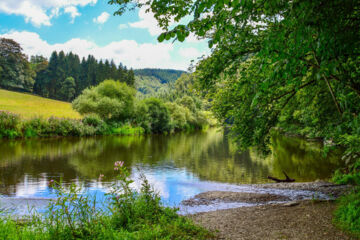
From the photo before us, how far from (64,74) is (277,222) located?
98.9 metres

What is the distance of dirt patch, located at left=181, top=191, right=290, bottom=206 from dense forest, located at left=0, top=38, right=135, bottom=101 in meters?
81.7

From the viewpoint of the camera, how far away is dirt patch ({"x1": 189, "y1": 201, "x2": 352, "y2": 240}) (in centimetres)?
612

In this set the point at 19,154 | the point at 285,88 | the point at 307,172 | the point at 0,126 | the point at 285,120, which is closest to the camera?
the point at 285,88

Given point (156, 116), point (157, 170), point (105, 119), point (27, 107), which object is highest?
point (27, 107)

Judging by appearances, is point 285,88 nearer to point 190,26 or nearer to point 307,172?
point 190,26

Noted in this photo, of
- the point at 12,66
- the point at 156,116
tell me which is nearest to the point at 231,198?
the point at 156,116

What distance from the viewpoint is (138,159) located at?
2338cm

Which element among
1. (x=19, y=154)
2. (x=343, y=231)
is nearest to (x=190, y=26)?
(x=343, y=231)

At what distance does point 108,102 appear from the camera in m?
50.7

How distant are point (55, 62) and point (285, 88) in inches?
3918

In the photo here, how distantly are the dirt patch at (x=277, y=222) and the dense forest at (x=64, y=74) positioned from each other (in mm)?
85226

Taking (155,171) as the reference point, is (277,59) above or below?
above

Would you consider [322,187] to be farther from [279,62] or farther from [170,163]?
[170,163]

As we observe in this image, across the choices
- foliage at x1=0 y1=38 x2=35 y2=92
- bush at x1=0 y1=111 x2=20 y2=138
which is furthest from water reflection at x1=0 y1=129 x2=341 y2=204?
foliage at x1=0 y1=38 x2=35 y2=92
